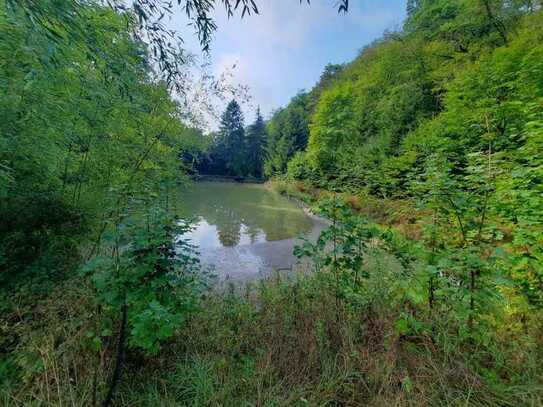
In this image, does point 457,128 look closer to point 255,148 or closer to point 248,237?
point 248,237

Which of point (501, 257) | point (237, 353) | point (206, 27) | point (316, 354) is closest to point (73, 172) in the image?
point (206, 27)

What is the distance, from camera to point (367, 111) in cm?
1538

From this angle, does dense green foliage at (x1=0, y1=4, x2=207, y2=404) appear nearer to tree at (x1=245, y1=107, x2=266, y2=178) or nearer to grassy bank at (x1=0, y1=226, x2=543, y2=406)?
grassy bank at (x1=0, y1=226, x2=543, y2=406)

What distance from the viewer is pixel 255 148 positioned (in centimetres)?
3102

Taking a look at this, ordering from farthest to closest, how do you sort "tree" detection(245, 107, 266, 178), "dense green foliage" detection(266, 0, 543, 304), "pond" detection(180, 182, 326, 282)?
"tree" detection(245, 107, 266, 178) → "pond" detection(180, 182, 326, 282) → "dense green foliage" detection(266, 0, 543, 304)

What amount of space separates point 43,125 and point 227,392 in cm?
248

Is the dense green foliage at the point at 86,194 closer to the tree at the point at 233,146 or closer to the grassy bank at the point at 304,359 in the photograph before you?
the grassy bank at the point at 304,359

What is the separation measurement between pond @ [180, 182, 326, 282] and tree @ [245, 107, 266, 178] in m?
19.8

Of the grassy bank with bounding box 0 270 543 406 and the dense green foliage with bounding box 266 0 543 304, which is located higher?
the dense green foliage with bounding box 266 0 543 304

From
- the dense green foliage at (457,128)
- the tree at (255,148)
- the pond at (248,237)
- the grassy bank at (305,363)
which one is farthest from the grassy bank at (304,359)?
Result: the tree at (255,148)

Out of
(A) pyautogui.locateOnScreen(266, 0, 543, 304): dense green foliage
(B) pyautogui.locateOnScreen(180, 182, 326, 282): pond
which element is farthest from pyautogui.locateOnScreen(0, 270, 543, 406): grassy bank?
(B) pyautogui.locateOnScreen(180, 182, 326, 282): pond

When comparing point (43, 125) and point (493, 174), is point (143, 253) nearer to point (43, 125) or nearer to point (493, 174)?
point (43, 125)

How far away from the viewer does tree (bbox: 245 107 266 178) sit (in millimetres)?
30656

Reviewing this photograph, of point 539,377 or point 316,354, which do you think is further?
point 316,354
